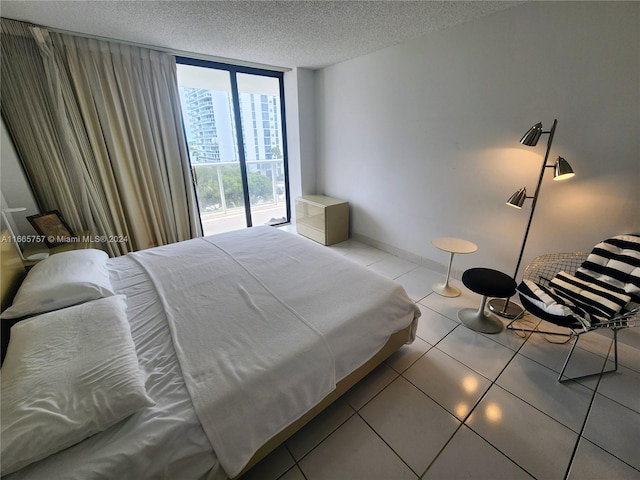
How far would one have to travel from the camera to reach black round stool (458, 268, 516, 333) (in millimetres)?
1936

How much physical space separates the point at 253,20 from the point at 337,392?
288 centimetres

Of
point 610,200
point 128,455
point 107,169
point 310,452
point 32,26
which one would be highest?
point 32,26

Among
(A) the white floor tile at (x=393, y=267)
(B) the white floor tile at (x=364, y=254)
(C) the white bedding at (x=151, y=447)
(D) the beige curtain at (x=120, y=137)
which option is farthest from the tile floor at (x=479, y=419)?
(D) the beige curtain at (x=120, y=137)

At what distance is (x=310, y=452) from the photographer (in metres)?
1.33

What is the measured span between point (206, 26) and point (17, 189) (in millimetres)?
2176

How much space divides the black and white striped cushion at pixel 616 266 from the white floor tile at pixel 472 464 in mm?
1294

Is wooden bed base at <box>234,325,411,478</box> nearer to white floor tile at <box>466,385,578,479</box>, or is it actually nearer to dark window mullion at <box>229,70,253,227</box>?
A: white floor tile at <box>466,385,578,479</box>

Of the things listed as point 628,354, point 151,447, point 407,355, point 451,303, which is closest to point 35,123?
point 151,447

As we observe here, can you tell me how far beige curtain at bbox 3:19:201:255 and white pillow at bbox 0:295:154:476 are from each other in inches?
78.5

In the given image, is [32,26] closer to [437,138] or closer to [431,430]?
[437,138]

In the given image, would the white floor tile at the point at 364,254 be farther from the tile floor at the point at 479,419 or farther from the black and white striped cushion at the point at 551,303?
the black and white striped cushion at the point at 551,303

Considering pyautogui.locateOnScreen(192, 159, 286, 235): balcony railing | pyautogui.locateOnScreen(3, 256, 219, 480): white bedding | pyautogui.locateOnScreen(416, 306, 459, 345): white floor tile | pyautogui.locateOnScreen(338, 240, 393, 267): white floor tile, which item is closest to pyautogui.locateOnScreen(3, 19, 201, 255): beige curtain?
pyautogui.locateOnScreen(192, 159, 286, 235): balcony railing

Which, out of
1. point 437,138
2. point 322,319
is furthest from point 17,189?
point 437,138

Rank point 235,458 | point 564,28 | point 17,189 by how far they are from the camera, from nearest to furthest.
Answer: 1. point 235,458
2. point 564,28
3. point 17,189
